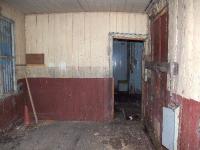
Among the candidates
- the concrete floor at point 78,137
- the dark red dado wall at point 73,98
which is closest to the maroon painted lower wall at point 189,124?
the concrete floor at point 78,137

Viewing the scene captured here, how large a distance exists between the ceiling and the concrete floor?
8.81 feet

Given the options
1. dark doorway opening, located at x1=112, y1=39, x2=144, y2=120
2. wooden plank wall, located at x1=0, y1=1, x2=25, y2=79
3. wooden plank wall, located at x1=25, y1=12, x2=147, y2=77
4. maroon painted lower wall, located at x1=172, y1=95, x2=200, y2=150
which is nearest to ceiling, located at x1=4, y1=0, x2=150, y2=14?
wooden plank wall, located at x1=0, y1=1, x2=25, y2=79

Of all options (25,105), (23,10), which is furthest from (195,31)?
(25,105)

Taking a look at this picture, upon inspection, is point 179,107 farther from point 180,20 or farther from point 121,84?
point 121,84

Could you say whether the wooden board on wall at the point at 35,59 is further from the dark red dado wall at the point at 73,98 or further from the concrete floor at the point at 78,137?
the concrete floor at the point at 78,137

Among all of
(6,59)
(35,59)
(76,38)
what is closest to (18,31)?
(35,59)

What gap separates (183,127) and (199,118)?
1.69 feet

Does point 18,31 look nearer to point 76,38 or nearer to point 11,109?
point 76,38

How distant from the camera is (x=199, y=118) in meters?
2.53

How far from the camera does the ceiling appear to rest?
16.0ft

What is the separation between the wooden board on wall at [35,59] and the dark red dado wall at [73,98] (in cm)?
43

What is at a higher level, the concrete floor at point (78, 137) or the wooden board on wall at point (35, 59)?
the wooden board on wall at point (35, 59)

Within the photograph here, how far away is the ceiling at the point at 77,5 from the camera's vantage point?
4.89 meters

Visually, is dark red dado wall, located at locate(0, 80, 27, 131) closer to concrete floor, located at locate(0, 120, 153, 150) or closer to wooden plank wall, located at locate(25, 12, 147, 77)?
concrete floor, located at locate(0, 120, 153, 150)
